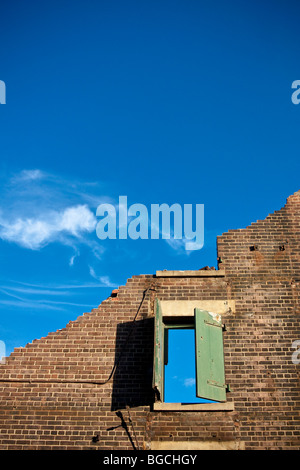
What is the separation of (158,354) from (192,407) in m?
1.34

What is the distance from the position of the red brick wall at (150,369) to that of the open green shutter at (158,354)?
51 centimetres

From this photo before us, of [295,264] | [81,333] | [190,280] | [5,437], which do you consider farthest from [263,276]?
[5,437]

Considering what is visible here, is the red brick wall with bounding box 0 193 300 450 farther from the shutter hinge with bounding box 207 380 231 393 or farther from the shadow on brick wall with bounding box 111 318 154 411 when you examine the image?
the shutter hinge with bounding box 207 380 231 393

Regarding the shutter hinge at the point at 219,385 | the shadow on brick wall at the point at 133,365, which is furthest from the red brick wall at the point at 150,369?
the shutter hinge at the point at 219,385

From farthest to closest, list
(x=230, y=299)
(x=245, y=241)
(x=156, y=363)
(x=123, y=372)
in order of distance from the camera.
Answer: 1. (x=245, y=241)
2. (x=230, y=299)
3. (x=123, y=372)
4. (x=156, y=363)

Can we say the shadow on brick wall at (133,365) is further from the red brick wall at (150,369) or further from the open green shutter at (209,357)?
the open green shutter at (209,357)

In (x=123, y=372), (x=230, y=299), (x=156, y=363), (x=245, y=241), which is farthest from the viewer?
(x=245, y=241)

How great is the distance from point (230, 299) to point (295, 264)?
188 cm

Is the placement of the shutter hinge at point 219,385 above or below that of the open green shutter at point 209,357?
below

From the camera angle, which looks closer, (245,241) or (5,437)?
(5,437)

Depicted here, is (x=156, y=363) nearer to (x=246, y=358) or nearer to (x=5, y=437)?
(x=246, y=358)

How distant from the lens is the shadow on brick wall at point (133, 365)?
10.7 m

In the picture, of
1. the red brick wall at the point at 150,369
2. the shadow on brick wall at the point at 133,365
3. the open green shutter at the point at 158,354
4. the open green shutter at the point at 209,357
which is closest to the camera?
the open green shutter at the point at 158,354

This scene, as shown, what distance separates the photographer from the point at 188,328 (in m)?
11.8
